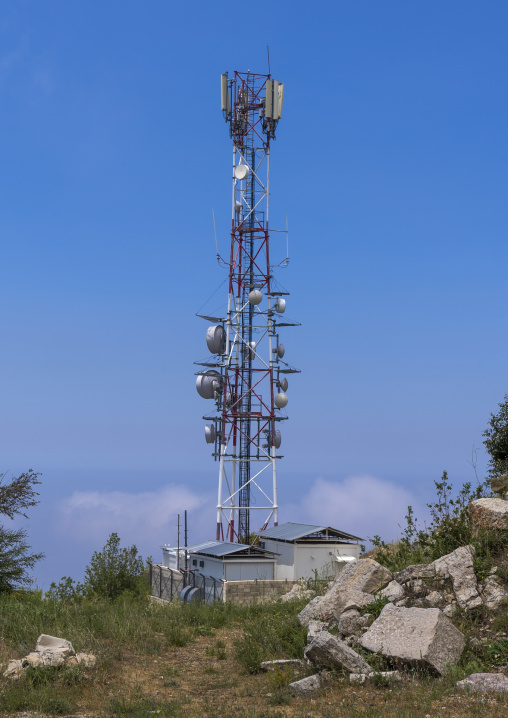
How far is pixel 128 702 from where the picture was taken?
11.1m

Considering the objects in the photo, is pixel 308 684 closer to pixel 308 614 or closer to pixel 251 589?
pixel 308 614

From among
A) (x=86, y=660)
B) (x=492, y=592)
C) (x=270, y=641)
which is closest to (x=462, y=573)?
(x=492, y=592)

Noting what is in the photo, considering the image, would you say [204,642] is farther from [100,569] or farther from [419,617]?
[100,569]

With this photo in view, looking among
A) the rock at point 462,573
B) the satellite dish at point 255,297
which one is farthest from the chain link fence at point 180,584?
the rock at point 462,573

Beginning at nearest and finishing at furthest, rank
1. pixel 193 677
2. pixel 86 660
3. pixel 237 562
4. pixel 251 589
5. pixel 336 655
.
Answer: pixel 336 655 → pixel 86 660 → pixel 193 677 → pixel 251 589 → pixel 237 562

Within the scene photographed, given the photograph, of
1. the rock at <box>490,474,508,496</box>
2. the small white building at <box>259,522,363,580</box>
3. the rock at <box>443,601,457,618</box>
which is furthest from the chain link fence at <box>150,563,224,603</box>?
the rock at <box>443,601,457,618</box>

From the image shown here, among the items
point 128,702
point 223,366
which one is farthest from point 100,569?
point 128,702

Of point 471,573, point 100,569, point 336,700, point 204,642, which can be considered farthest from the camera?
point 100,569

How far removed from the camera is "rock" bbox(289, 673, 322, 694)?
1107 cm

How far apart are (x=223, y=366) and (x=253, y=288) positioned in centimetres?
435

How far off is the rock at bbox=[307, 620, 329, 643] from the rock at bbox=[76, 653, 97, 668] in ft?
12.5

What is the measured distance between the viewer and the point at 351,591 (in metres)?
13.9

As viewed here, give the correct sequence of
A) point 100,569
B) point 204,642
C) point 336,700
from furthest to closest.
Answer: point 100,569 → point 204,642 → point 336,700

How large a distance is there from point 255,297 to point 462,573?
2467 cm
